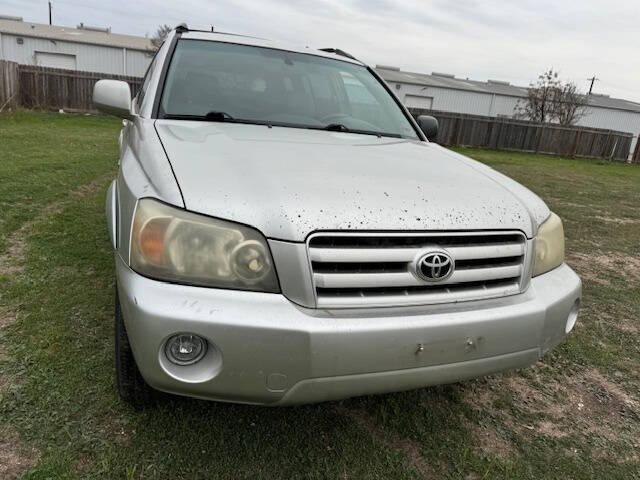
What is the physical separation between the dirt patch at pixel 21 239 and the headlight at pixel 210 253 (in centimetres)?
239

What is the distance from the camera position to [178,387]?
1537mm

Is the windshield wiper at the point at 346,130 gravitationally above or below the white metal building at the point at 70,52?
below

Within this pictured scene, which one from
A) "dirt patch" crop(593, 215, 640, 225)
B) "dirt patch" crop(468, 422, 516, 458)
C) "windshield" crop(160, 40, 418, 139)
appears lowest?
"dirt patch" crop(468, 422, 516, 458)

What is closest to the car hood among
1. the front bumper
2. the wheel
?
the front bumper

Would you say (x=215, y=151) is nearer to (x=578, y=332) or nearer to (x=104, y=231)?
(x=578, y=332)

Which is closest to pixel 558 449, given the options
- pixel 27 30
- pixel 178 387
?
pixel 178 387

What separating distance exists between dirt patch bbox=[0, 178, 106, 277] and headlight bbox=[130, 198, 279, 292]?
239 centimetres

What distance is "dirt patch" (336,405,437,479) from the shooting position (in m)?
1.92

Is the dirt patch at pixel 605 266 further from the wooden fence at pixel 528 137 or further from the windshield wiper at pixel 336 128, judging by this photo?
the wooden fence at pixel 528 137

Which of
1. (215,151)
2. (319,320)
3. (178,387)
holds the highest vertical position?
(215,151)

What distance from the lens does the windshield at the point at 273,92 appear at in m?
2.69

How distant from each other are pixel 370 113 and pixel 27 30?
3484 cm

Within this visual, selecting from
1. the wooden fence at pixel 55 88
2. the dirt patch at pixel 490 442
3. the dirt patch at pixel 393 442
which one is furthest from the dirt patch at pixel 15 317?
the wooden fence at pixel 55 88

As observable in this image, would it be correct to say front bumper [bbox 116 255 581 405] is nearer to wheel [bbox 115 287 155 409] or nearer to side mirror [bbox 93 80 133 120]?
wheel [bbox 115 287 155 409]
